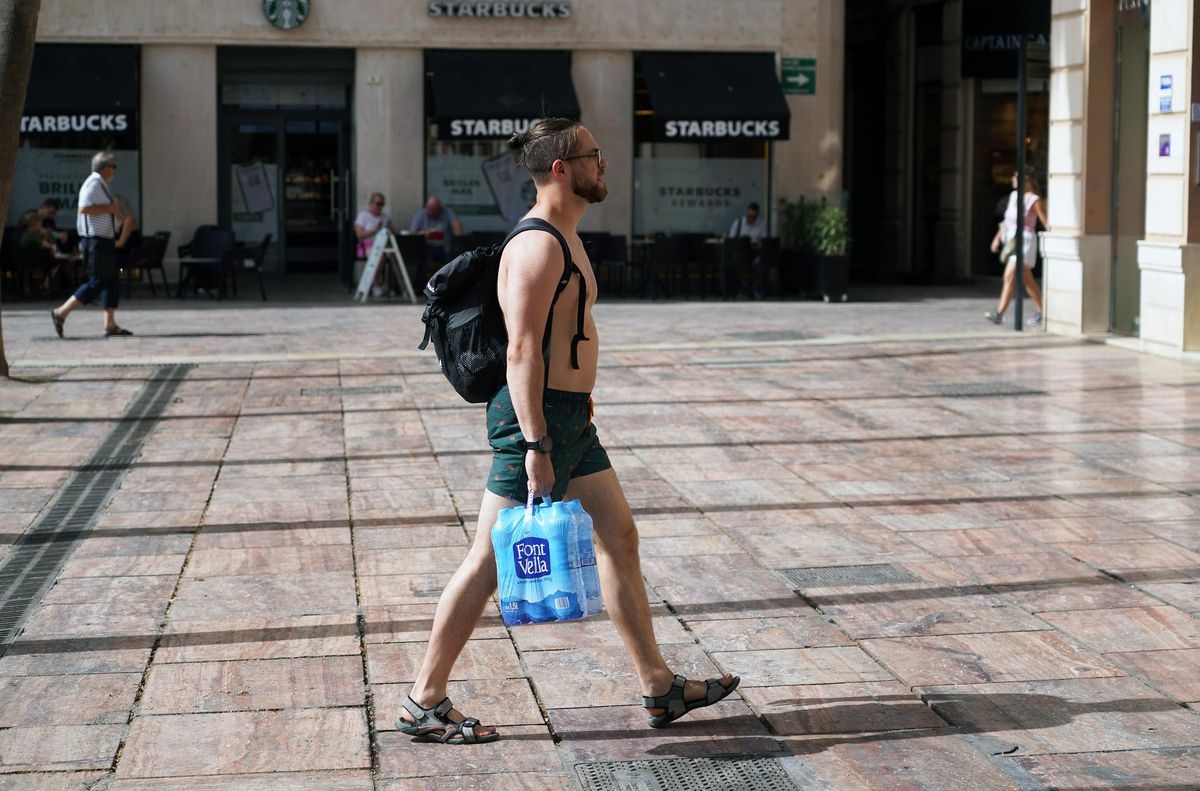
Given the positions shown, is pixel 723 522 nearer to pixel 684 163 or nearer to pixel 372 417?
pixel 372 417

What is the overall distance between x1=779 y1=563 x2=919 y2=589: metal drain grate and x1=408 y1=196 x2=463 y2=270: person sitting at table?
15.6 meters

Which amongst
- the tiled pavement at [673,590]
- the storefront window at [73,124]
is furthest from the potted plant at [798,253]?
the tiled pavement at [673,590]

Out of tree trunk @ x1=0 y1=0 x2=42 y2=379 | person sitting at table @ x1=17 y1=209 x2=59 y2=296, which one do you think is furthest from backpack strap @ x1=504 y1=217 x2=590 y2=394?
person sitting at table @ x1=17 y1=209 x2=59 y2=296

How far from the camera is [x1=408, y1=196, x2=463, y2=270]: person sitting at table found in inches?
862

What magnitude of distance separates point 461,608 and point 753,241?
18201 mm

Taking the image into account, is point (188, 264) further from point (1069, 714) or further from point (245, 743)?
point (1069, 714)

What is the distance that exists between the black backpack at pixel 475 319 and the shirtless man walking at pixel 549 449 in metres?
0.05

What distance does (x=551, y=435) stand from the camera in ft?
15.0

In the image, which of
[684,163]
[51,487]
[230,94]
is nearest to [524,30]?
[684,163]

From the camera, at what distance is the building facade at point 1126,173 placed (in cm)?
1392

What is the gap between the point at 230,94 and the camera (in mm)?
23484

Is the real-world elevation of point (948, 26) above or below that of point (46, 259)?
above

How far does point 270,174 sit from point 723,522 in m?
18.2

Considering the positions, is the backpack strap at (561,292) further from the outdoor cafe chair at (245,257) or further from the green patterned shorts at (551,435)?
the outdoor cafe chair at (245,257)
